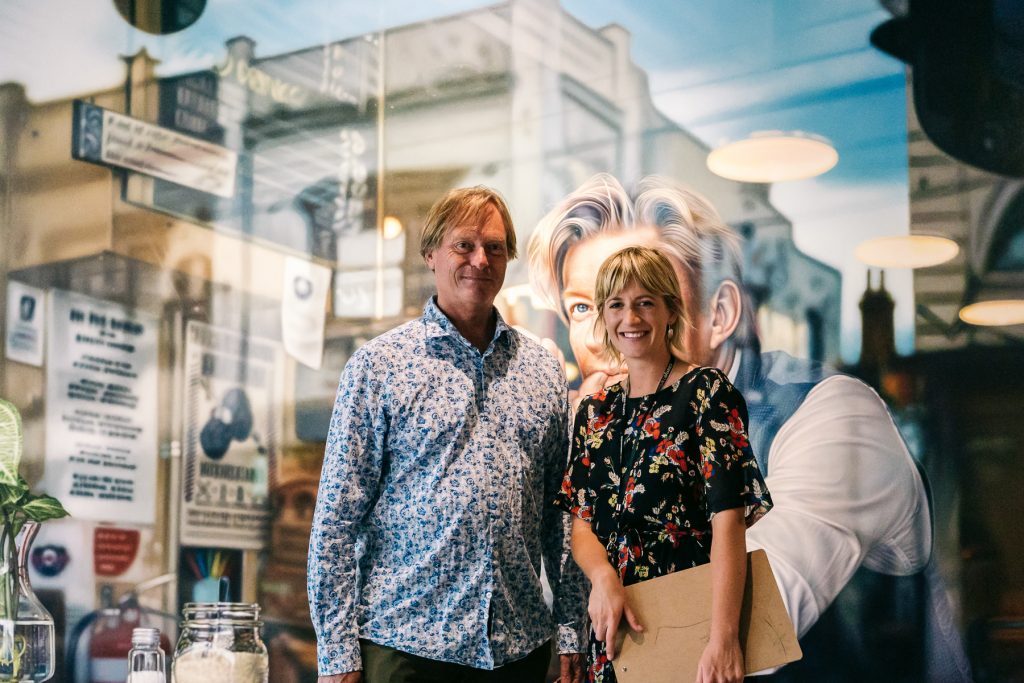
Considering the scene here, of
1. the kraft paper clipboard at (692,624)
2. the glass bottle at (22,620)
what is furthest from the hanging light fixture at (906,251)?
the glass bottle at (22,620)

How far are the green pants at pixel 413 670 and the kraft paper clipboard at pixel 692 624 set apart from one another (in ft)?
1.09

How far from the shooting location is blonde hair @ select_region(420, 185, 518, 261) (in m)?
2.18

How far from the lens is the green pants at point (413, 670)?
6.75 feet

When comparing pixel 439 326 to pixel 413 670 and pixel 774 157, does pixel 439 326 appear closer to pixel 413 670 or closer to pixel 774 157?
pixel 413 670

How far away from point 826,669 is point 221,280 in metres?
2.45

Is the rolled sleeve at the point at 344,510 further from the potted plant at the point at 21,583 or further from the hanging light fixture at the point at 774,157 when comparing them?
the potted plant at the point at 21,583

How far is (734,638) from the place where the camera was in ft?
5.83

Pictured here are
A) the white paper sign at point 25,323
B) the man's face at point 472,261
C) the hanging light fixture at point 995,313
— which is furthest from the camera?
the white paper sign at point 25,323

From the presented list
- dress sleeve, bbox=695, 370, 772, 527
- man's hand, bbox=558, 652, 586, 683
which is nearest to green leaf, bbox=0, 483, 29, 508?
man's hand, bbox=558, 652, 586, 683

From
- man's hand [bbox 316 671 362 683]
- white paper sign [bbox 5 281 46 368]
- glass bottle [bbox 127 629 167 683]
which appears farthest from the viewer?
white paper sign [bbox 5 281 46 368]

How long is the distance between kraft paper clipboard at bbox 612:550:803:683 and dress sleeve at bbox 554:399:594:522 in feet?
0.66

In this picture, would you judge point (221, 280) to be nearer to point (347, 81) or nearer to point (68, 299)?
point (68, 299)

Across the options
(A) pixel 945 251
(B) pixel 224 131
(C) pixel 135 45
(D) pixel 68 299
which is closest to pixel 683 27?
(A) pixel 945 251

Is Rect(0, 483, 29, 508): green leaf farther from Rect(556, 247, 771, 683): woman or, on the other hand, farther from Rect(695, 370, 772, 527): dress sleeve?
Rect(695, 370, 772, 527): dress sleeve
